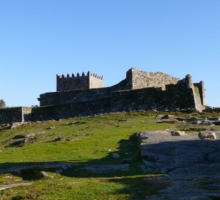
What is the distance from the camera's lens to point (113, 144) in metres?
26.8

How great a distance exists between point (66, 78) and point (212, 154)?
192 feet

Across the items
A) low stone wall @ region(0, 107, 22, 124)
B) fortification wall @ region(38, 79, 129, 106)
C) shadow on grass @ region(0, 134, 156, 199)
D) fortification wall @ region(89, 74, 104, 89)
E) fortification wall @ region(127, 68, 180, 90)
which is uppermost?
fortification wall @ region(89, 74, 104, 89)

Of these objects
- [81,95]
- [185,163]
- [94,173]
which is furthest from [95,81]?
[185,163]

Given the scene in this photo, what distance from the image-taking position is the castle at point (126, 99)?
51.6m

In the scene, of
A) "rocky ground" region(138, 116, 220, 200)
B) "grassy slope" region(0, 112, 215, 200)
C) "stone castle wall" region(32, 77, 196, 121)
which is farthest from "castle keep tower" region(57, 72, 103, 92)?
"rocky ground" region(138, 116, 220, 200)

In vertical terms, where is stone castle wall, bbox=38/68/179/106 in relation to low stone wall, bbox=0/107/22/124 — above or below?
above

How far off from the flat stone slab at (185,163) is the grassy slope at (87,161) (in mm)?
691

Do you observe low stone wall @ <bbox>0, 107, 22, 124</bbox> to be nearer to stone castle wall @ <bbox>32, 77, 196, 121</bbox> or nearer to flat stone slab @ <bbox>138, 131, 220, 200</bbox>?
stone castle wall @ <bbox>32, 77, 196, 121</bbox>

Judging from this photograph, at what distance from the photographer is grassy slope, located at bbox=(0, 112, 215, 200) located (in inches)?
497

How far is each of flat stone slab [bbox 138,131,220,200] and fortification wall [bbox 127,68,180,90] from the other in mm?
Answer: 33624

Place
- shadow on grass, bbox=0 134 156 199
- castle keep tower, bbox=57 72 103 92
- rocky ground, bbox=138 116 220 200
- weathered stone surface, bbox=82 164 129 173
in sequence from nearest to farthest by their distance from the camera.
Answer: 1. rocky ground, bbox=138 116 220 200
2. shadow on grass, bbox=0 134 156 199
3. weathered stone surface, bbox=82 164 129 173
4. castle keep tower, bbox=57 72 103 92

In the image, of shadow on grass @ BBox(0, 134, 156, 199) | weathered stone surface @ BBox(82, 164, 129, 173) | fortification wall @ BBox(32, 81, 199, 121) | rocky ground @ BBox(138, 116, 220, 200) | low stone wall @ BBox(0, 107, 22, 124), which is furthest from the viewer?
low stone wall @ BBox(0, 107, 22, 124)

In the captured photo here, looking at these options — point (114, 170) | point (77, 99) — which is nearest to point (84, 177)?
point (114, 170)

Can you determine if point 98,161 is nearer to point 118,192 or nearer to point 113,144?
point 113,144
